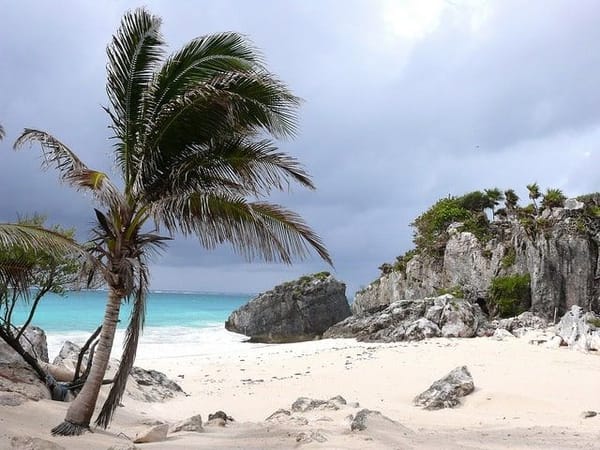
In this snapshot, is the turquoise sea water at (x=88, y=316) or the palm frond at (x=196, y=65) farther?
the turquoise sea water at (x=88, y=316)

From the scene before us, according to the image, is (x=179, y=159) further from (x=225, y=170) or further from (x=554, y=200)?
(x=554, y=200)

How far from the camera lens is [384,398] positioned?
11977 millimetres

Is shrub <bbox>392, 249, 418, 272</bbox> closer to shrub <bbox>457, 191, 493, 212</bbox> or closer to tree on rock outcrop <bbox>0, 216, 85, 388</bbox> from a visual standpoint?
shrub <bbox>457, 191, 493, 212</bbox>

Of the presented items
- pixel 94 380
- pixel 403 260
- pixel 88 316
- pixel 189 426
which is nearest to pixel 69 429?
pixel 94 380

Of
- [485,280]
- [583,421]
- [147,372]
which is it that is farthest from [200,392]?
[485,280]

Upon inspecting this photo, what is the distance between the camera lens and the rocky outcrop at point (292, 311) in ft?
137

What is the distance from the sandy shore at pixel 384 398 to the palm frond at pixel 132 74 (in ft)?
13.4

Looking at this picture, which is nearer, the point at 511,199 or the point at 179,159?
the point at 179,159

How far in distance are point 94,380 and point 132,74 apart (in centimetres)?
430

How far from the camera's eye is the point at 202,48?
7.44 metres


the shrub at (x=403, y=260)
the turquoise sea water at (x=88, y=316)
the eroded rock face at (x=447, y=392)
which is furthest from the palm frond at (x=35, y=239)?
the shrub at (x=403, y=260)

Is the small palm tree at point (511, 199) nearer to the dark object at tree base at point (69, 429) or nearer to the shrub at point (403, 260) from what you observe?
the shrub at point (403, 260)

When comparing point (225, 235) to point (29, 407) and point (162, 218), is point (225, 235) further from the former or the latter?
point (29, 407)

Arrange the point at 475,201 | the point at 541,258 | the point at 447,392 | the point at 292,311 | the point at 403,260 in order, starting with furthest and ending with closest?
the point at 475,201 → the point at 403,260 → the point at 292,311 → the point at 541,258 → the point at 447,392
